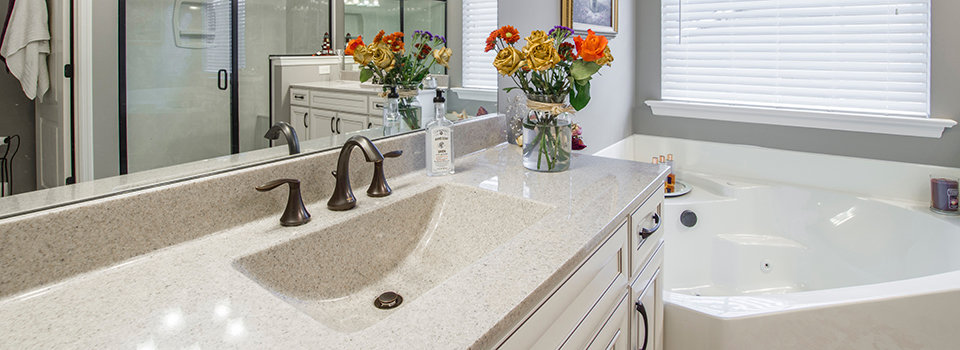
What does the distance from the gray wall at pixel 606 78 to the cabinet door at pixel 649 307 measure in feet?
2.65

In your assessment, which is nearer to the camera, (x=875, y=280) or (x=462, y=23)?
(x=462, y=23)

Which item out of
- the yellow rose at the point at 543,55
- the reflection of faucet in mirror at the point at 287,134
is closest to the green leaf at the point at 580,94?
the yellow rose at the point at 543,55

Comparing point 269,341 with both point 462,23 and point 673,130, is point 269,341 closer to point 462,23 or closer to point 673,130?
point 462,23

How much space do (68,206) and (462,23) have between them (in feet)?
3.97

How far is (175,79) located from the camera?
88 cm

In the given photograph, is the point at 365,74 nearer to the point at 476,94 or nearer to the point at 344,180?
the point at 344,180

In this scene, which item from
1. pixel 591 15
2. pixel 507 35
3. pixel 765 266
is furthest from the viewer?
pixel 765 266

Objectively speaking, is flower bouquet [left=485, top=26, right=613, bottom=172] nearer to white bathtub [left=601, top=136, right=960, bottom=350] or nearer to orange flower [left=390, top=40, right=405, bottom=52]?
orange flower [left=390, top=40, right=405, bottom=52]

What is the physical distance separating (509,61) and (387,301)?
0.77m

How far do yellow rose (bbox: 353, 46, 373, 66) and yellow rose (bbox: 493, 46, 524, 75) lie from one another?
0.35 metres

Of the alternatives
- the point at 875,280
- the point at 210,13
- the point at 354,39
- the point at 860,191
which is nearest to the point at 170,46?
the point at 210,13

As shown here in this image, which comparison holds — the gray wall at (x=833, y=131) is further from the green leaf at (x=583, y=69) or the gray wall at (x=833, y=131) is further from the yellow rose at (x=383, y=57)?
the yellow rose at (x=383, y=57)

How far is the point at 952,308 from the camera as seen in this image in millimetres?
1425

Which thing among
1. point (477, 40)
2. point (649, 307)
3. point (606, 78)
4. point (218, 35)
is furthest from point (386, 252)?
point (606, 78)
